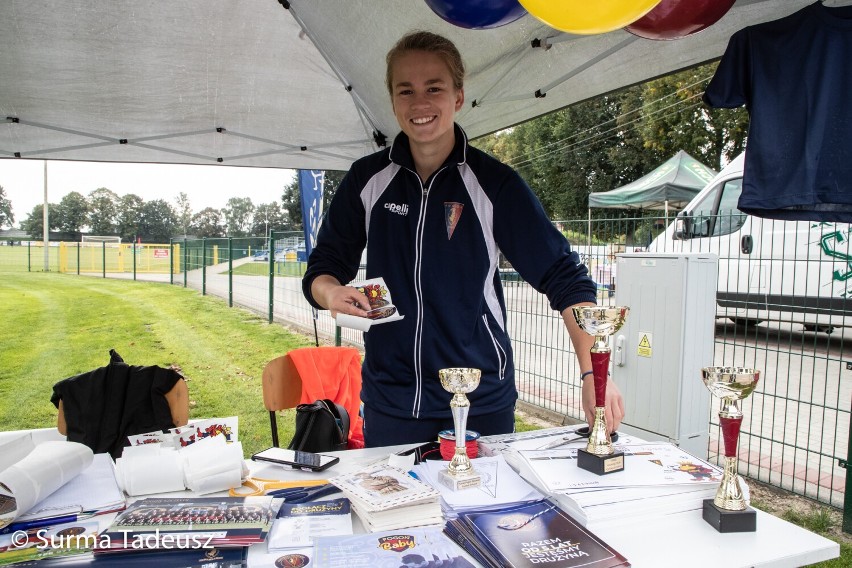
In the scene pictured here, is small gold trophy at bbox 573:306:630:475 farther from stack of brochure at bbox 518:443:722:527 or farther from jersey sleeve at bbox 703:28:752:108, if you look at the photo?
jersey sleeve at bbox 703:28:752:108

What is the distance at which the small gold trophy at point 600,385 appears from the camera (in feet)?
4.45

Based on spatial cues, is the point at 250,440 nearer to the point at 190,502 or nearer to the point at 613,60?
the point at 190,502

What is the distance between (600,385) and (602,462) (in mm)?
183

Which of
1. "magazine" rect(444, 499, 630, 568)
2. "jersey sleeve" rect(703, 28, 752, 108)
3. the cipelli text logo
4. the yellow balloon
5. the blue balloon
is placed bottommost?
"magazine" rect(444, 499, 630, 568)

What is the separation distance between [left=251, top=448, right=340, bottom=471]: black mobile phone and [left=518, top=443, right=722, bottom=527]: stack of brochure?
0.54 m

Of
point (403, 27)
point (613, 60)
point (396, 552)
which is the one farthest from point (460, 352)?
point (403, 27)

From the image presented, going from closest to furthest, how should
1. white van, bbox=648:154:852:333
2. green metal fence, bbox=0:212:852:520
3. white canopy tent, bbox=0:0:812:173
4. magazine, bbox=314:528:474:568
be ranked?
1. magazine, bbox=314:528:474:568
2. white canopy tent, bbox=0:0:812:173
3. green metal fence, bbox=0:212:852:520
4. white van, bbox=648:154:852:333

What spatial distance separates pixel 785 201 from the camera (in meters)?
2.24

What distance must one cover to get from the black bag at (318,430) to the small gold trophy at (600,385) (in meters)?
1.60

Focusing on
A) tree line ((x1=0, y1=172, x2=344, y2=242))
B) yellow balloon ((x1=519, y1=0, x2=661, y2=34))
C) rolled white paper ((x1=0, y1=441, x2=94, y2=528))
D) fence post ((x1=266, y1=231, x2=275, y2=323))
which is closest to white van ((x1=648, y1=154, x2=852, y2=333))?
yellow balloon ((x1=519, y1=0, x2=661, y2=34))

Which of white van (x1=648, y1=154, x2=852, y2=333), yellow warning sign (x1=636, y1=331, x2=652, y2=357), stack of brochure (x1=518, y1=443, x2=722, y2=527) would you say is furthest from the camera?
white van (x1=648, y1=154, x2=852, y2=333)

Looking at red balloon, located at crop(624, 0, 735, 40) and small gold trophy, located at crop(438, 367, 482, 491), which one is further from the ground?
red balloon, located at crop(624, 0, 735, 40)

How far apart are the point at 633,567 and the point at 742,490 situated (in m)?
0.34

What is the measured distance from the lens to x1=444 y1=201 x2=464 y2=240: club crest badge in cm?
178
